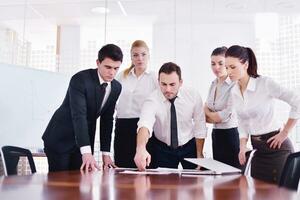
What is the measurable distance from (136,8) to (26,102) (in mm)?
1780

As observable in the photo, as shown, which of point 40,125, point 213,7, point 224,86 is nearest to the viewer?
point 224,86

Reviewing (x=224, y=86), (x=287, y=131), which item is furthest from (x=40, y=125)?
(x=287, y=131)

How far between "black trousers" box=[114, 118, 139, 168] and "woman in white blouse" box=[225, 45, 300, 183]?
2.75ft

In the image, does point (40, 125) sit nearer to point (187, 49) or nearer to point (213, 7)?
point (187, 49)

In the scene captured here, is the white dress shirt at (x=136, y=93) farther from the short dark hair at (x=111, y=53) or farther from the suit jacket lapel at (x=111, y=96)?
the short dark hair at (x=111, y=53)

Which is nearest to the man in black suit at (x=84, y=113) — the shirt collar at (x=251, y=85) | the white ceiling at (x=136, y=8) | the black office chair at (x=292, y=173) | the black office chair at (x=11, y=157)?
the black office chair at (x=11, y=157)

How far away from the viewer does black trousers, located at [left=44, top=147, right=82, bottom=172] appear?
2.16 m

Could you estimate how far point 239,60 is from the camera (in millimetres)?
2070

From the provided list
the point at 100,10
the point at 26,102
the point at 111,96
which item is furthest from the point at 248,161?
the point at 100,10

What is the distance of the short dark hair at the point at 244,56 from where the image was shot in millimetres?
2070

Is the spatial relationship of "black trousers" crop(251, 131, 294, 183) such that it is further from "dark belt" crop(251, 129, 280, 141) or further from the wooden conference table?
the wooden conference table

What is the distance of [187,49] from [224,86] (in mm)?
1968

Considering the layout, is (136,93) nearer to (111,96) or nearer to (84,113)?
(111,96)

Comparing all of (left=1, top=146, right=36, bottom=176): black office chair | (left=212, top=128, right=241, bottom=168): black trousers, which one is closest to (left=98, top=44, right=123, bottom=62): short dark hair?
(left=1, top=146, right=36, bottom=176): black office chair
